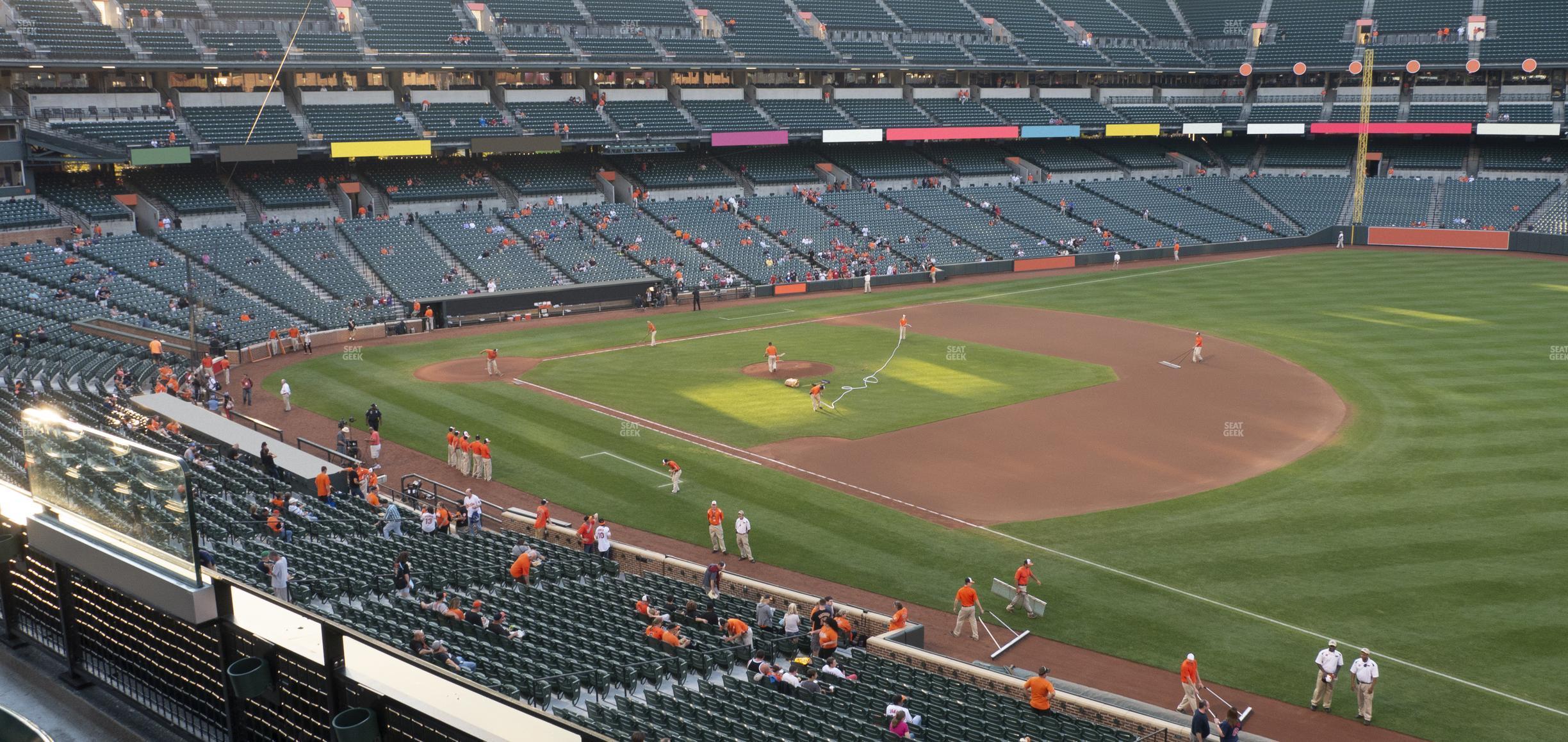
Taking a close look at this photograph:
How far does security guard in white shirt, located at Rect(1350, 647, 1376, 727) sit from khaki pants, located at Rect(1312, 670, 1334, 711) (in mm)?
410

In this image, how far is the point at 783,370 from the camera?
4325 centimetres

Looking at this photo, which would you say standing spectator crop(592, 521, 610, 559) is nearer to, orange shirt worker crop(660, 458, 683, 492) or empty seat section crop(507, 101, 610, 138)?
orange shirt worker crop(660, 458, 683, 492)

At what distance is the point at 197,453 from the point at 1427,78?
3501 inches

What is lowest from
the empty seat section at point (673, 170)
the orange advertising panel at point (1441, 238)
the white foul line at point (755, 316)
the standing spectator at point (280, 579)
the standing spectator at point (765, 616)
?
the white foul line at point (755, 316)

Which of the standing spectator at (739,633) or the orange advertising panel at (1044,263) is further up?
the standing spectator at (739,633)

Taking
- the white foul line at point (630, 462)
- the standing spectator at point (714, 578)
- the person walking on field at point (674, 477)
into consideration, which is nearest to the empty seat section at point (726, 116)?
the white foul line at point (630, 462)

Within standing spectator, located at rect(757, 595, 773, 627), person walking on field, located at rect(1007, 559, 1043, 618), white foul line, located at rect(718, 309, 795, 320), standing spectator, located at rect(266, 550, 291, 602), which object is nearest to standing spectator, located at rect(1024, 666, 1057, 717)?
standing spectator, located at rect(757, 595, 773, 627)

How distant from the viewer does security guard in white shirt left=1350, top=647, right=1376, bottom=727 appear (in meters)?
18.0

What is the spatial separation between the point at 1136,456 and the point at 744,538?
504 inches

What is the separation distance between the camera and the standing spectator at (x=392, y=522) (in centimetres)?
2322

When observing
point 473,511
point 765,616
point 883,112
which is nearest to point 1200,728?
point 765,616

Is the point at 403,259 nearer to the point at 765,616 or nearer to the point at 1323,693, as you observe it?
the point at 765,616

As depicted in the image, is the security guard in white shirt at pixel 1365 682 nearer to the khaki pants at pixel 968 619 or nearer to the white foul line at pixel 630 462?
the khaki pants at pixel 968 619

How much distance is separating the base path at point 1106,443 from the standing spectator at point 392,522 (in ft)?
38.1
